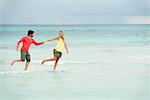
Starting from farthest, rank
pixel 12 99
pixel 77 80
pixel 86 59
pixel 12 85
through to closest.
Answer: pixel 86 59, pixel 77 80, pixel 12 85, pixel 12 99

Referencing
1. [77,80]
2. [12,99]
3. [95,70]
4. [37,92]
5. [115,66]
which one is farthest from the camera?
[115,66]

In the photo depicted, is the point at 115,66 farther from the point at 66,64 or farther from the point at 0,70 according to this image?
the point at 0,70

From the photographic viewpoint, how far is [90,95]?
548 centimetres

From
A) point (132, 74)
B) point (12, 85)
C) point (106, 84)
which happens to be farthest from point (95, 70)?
point (12, 85)

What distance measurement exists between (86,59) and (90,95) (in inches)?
177

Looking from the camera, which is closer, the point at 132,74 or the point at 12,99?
the point at 12,99

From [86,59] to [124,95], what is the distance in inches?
177

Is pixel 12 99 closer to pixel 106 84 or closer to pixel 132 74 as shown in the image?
pixel 106 84

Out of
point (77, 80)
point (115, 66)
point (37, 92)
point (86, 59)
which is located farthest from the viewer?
point (86, 59)

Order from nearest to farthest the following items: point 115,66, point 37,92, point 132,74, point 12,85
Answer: point 37,92 < point 12,85 < point 132,74 < point 115,66

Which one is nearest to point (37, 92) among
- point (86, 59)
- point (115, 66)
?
point (115, 66)

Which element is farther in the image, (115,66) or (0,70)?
(115,66)

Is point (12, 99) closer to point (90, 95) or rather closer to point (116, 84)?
point (90, 95)

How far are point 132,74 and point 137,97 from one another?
1962 mm
